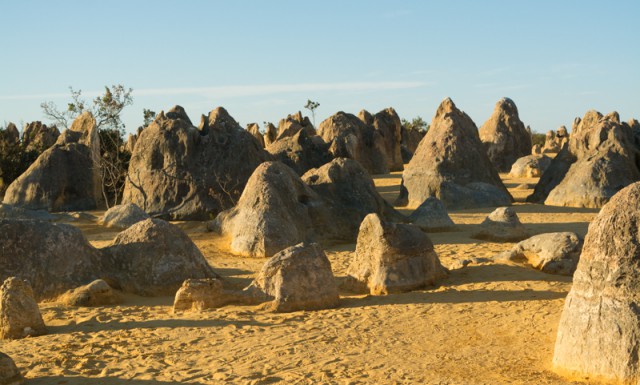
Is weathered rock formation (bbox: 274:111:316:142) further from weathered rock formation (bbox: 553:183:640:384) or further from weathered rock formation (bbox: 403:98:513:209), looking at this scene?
weathered rock formation (bbox: 553:183:640:384)

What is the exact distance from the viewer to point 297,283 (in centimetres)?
841

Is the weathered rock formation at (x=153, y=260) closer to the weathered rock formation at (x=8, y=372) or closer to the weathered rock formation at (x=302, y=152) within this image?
the weathered rock formation at (x=8, y=372)

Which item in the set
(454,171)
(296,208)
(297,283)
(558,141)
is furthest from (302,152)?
(558,141)

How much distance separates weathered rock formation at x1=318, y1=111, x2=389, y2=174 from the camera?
94.4 feet

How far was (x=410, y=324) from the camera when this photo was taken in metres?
7.68

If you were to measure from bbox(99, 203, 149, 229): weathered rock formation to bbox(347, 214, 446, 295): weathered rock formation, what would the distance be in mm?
6759

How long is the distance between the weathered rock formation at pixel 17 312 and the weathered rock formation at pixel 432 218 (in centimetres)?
778

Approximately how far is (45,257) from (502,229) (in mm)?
6989

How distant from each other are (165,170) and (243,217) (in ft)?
15.8

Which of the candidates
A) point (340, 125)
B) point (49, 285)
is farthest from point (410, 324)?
point (340, 125)

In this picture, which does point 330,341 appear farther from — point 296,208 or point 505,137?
point 505,137

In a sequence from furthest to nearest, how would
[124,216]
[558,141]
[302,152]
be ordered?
[558,141] → [302,152] → [124,216]

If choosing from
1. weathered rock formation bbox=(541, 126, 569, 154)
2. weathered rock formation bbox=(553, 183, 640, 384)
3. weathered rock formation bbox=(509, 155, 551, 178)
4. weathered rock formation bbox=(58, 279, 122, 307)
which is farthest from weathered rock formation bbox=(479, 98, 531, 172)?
weathered rock formation bbox=(553, 183, 640, 384)

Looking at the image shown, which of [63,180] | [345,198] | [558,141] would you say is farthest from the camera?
[558,141]
